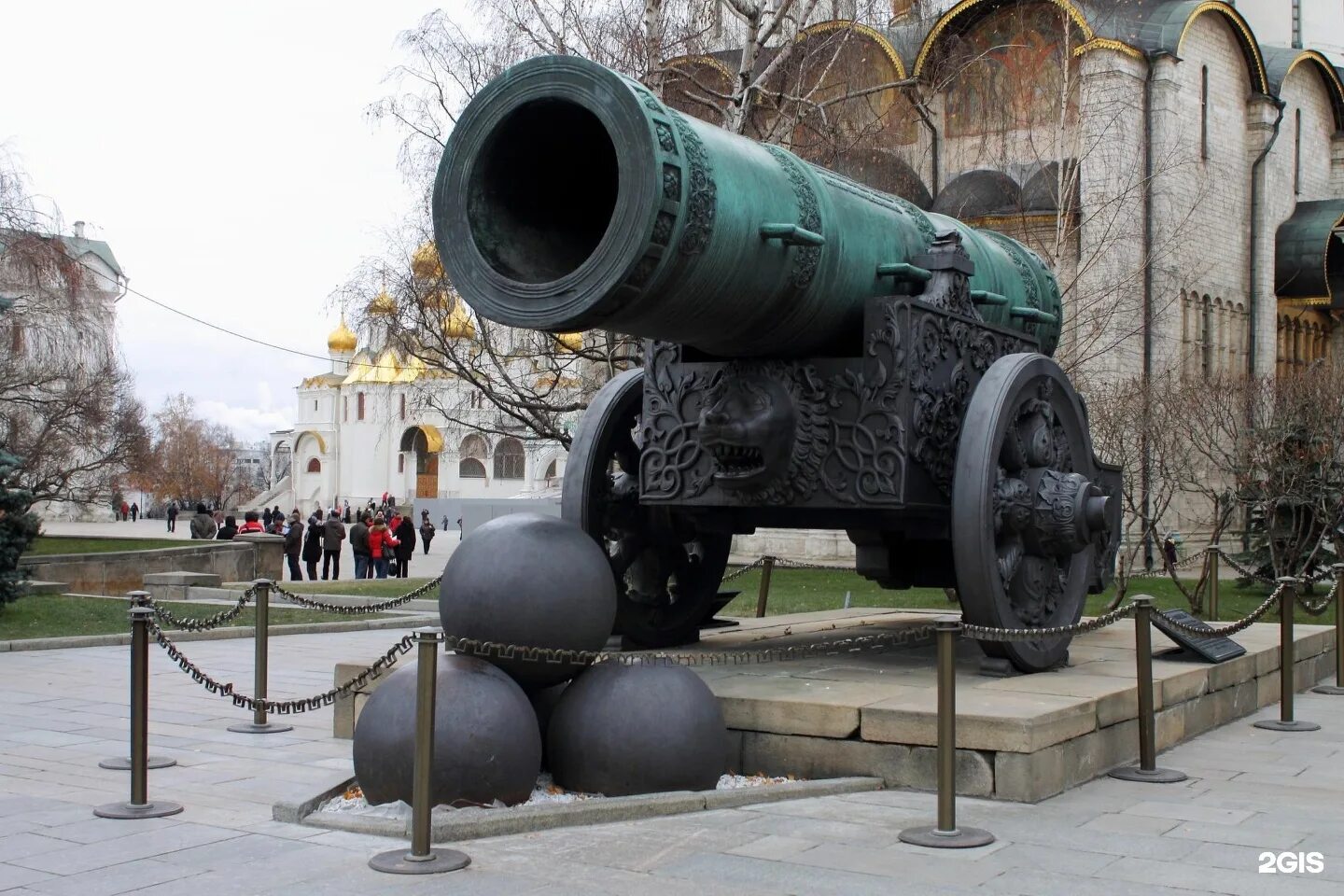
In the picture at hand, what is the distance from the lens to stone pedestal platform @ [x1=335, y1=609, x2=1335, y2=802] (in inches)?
231

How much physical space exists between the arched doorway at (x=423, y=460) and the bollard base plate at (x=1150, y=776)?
220ft


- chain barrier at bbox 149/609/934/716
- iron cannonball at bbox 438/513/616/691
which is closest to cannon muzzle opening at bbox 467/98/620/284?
iron cannonball at bbox 438/513/616/691

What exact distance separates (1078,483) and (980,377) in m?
0.70

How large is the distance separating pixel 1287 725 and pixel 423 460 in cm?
6817

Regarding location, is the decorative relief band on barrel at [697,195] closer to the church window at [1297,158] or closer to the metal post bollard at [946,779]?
the metal post bollard at [946,779]

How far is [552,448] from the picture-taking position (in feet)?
227

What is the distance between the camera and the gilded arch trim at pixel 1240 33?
28.3m

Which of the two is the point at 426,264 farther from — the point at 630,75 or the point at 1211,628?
the point at 1211,628

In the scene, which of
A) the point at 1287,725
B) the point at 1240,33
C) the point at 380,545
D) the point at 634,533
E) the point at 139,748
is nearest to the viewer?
the point at 139,748

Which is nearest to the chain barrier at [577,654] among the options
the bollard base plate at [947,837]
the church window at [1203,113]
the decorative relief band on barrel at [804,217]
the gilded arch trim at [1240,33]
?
the bollard base plate at [947,837]

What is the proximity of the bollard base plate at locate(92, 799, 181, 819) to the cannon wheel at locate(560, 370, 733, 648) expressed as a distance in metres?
2.35

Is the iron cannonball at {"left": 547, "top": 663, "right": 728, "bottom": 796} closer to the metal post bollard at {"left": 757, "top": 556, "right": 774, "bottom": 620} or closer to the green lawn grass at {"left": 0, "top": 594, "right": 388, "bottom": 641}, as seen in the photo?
the metal post bollard at {"left": 757, "top": 556, "right": 774, "bottom": 620}

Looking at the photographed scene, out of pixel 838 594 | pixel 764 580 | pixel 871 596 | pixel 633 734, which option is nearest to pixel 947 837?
pixel 633 734

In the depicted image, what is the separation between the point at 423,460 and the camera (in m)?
74.6
